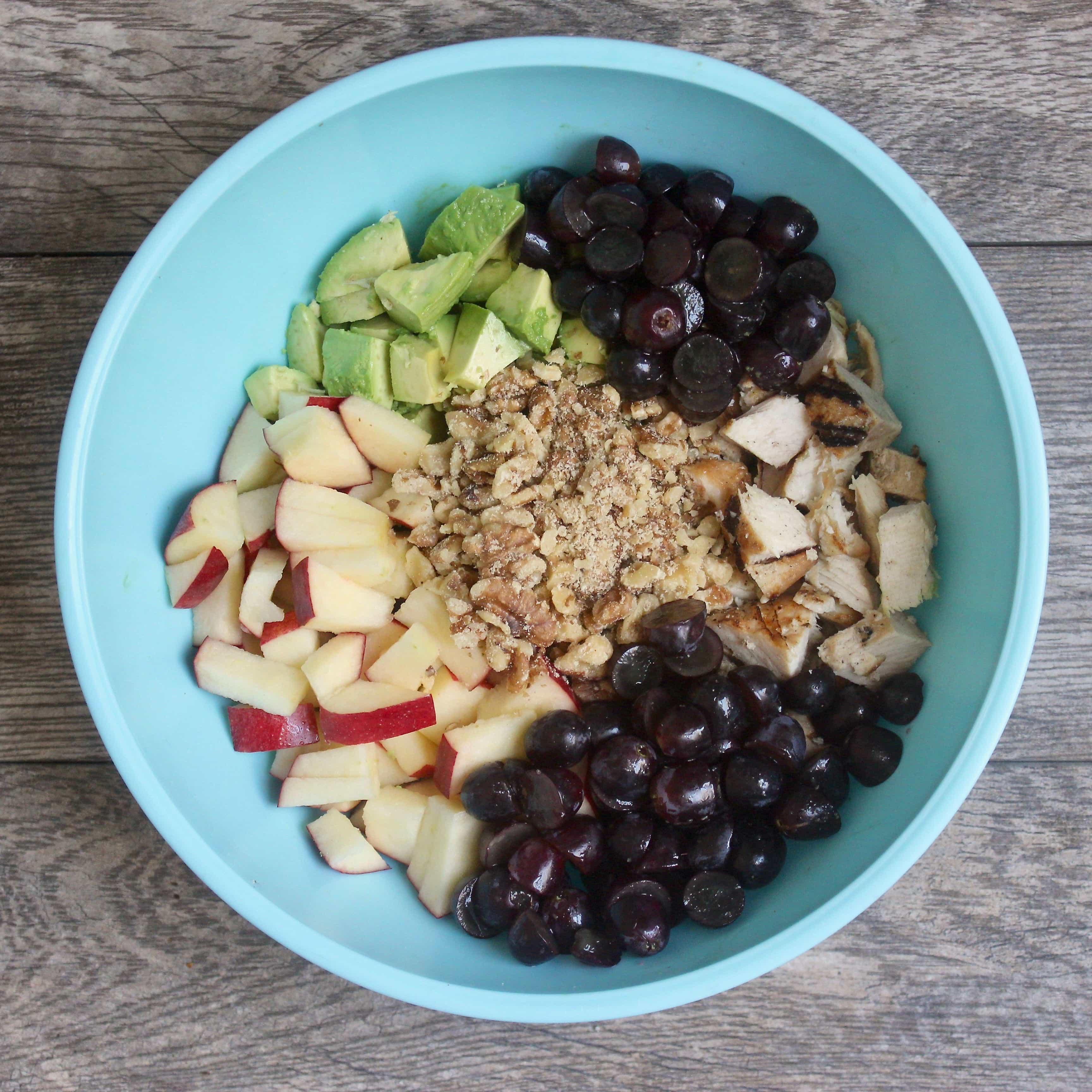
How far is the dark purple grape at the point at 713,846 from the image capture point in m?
1.09

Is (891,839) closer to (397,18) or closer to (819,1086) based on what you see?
(819,1086)

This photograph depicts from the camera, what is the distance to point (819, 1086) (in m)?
1.32

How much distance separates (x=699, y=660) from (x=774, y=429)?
0.35m

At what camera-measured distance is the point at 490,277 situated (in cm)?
121

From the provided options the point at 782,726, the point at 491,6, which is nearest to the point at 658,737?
the point at 782,726

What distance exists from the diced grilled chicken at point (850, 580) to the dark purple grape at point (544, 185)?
2.15 ft

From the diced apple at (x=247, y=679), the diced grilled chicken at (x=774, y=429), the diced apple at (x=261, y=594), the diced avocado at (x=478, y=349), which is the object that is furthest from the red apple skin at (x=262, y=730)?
the diced grilled chicken at (x=774, y=429)

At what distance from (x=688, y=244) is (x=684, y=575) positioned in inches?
17.9

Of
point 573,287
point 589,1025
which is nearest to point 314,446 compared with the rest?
point 573,287

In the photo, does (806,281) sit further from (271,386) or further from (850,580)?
(271,386)

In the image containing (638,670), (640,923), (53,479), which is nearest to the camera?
(640,923)

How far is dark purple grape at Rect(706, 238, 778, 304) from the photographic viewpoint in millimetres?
1101

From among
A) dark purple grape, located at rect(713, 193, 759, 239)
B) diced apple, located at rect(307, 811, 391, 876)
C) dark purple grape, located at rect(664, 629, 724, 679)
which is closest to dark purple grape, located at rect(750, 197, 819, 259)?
dark purple grape, located at rect(713, 193, 759, 239)

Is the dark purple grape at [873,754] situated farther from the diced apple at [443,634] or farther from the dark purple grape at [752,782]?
the diced apple at [443,634]
